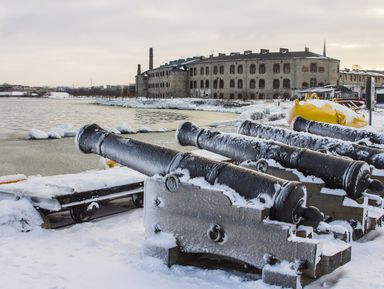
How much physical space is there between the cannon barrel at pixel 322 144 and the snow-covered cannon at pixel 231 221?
2245mm

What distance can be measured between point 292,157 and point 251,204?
1.65m

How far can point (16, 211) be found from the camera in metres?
5.76

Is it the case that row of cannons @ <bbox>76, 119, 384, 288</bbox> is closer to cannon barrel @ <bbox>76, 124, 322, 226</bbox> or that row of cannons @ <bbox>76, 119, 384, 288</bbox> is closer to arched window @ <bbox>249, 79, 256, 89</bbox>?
cannon barrel @ <bbox>76, 124, 322, 226</bbox>

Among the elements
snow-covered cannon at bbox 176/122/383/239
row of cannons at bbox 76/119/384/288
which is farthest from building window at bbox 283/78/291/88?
snow-covered cannon at bbox 176/122/383/239

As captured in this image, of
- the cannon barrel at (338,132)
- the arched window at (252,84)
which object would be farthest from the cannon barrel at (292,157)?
the arched window at (252,84)

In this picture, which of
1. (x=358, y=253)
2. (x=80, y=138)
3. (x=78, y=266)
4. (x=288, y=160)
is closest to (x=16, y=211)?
(x=80, y=138)

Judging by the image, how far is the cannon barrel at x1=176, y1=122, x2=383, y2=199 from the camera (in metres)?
5.11

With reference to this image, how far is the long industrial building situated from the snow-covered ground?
73378 millimetres

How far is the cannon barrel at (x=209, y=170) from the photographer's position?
13.1 ft

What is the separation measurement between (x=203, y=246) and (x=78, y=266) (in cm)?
111

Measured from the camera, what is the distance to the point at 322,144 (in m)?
6.59

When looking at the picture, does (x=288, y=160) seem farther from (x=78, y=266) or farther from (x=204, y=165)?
(x=78, y=266)

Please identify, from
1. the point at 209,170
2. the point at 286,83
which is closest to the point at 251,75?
the point at 286,83

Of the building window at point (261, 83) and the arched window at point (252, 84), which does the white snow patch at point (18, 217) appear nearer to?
the building window at point (261, 83)
